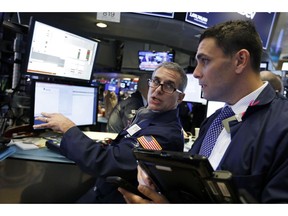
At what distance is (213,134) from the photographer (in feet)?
3.44

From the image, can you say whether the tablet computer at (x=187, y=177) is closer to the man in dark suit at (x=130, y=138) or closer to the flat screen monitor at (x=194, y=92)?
the man in dark suit at (x=130, y=138)

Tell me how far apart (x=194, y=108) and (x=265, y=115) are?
2.18m

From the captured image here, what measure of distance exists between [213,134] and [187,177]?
1.31ft

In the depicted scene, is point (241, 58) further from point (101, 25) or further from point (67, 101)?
point (101, 25)

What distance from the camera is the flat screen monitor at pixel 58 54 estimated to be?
1490 mm

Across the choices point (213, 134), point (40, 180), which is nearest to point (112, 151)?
point (213, 134)

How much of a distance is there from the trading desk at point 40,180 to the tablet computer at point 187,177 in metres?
0.60

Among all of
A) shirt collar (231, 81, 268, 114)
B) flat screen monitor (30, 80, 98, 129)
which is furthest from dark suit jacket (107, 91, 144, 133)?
shirt collar (231, 81, 268, 114)

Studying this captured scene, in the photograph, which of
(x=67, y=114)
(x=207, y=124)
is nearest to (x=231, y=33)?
(x=207, y=124)

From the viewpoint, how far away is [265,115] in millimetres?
855

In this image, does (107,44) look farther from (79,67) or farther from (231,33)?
(231,33)

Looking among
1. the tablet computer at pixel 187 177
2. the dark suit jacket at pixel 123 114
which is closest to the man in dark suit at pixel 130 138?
the tablet computer at pixel 187 177

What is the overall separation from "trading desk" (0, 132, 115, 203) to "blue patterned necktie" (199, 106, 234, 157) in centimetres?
66
